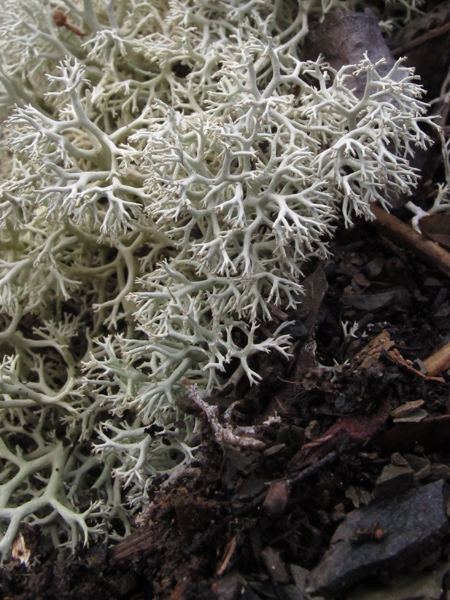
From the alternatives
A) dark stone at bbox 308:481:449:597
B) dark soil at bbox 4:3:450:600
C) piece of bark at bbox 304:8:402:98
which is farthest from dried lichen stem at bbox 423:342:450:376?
piece of bark at bbox 304:8:402:98

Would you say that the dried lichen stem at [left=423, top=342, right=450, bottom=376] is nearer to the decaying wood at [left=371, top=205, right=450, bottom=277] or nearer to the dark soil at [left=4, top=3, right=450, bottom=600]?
the dark soil at [left=4, top=3, right=450, bottom=600]

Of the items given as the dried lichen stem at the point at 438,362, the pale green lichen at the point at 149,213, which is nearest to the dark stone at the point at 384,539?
the dried lichen stem at the point at 438,362

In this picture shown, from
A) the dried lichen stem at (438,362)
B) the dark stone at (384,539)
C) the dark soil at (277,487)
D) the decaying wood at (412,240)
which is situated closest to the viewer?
the dark stone at (384,539)

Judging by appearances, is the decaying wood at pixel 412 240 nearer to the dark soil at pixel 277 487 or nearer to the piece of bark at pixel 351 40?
the dark soil at pixel 277 487

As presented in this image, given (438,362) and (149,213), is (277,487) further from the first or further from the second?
(149,213)

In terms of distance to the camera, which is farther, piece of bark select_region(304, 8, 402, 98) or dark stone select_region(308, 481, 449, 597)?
piece of bark select_region(304, 8, 402, 98)

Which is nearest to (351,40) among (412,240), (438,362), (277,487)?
(412,240)

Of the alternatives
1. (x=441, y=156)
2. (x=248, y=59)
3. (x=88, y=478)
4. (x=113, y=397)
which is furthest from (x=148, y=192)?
(x=441, y=156)

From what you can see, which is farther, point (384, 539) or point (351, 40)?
point (351, 40)
